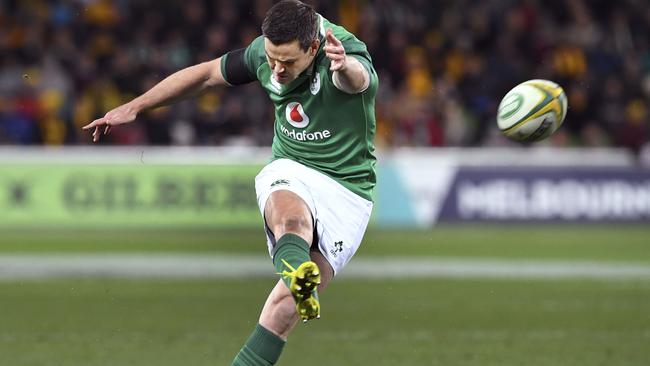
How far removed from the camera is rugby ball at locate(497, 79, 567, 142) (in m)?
7.17

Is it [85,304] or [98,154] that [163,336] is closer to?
[85,304]

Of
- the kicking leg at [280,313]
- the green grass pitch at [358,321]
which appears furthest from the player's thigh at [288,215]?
the green grass pitch at [358,321]

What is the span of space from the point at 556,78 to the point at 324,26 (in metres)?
16.7

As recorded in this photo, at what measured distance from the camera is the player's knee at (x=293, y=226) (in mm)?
6184

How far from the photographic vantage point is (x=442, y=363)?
854 centimetres

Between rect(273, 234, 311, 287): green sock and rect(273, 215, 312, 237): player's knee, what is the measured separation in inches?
2.3

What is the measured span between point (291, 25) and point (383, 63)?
16030mm

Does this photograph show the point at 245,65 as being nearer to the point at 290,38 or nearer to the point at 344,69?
the point at 290,38

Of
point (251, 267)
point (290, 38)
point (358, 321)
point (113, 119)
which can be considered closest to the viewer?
point (290, 38)

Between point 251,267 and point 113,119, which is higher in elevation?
point 113,119

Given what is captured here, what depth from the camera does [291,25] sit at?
244 inches

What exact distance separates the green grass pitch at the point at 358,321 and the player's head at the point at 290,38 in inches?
108

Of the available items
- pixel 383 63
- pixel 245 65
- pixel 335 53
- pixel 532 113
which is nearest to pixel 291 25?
pixel 335 53

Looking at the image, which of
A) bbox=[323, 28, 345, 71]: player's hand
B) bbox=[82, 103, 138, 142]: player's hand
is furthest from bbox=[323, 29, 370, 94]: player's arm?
bbox=[82, 103, 138, 142]: player's hand
